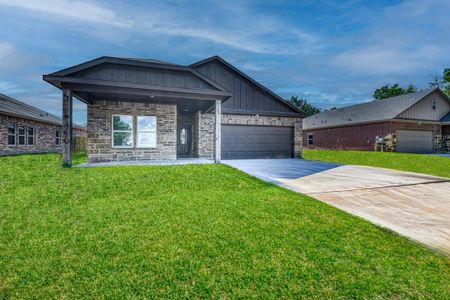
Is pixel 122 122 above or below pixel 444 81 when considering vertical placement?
below

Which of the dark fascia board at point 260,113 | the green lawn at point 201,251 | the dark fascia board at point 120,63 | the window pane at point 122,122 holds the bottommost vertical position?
the green lawn at point 201,251

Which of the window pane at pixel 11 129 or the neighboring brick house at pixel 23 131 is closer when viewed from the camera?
the neighboring brick house at pixel 23 131

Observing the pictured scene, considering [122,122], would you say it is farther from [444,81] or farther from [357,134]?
[444,81]

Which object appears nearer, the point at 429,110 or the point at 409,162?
the point at 409,162

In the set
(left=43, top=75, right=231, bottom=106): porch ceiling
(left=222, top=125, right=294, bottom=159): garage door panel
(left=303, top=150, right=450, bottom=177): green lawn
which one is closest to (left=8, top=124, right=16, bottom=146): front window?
(left=43, top=75, right=231, bottom=106): porch ceiling

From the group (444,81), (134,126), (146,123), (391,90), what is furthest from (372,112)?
(444,81)

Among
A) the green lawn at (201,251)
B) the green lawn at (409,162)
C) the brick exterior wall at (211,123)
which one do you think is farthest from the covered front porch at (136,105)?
the green lawn at (409,162)

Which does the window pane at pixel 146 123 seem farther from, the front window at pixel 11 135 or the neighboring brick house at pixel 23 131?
the front window at pixel 11 135

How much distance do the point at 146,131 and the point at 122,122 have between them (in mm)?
1294

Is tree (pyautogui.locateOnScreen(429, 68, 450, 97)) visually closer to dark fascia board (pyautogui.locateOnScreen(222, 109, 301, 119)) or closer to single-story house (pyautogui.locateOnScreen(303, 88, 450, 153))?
single-story house (pyautogui.locateOnScreen(303, 88, 450, 153))

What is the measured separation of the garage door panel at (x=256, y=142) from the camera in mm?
14930

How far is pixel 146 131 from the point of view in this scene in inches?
492

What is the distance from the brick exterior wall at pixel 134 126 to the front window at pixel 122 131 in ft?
0.57

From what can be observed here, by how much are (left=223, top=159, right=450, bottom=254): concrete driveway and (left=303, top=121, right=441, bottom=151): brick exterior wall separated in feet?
54.6
